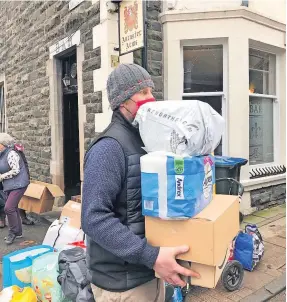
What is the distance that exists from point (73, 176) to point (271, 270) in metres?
4.79

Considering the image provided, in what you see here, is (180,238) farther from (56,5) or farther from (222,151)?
(56,5)

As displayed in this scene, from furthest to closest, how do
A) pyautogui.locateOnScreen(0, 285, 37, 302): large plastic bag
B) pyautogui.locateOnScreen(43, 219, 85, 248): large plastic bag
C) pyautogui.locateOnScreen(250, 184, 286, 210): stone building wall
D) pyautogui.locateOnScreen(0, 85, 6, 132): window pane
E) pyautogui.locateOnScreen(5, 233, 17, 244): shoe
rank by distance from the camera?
pyautogui.locateOnScreen(0, 85, 6, 132): window pane
pyautogui.locateOnScreen(250, 184, 286, 210): stone building wall
pyautogui.locateOnScreen(5, 233, 17, 244): shoe
pyautogui.locateOnScreen(43, 219, 85, 248): large plastic bag
pyautogui.locateOnScreen(0, 285, 37, 302): large plastic bag

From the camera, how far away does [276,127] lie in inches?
265

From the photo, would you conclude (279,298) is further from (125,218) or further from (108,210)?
(108,210)

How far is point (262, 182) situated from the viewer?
20.0ft

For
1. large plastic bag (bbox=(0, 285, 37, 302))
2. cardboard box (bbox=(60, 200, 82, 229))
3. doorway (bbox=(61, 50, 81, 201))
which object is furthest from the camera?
doorway (bbox=(61, 50, 81, 201))

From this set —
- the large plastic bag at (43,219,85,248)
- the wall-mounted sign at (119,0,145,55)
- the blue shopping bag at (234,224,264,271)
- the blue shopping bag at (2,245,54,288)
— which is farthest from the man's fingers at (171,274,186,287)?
the wall-mounted sign at (119,0,145,55)

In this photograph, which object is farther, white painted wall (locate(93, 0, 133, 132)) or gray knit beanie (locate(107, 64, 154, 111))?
white painted wall (locate(93, 0, 133, 132))

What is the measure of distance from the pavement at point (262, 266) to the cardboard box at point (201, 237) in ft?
6.45

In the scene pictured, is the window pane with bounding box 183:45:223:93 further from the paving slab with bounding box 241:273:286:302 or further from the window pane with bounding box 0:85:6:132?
the window pane with bounding box 0:85:6:132

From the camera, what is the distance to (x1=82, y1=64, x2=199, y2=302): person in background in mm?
1442

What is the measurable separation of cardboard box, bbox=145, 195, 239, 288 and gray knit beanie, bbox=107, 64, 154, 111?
1.96 ft

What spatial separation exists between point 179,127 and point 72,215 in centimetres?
309

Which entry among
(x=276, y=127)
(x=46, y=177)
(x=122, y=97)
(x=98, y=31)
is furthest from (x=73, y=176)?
(x=122, y=97)
